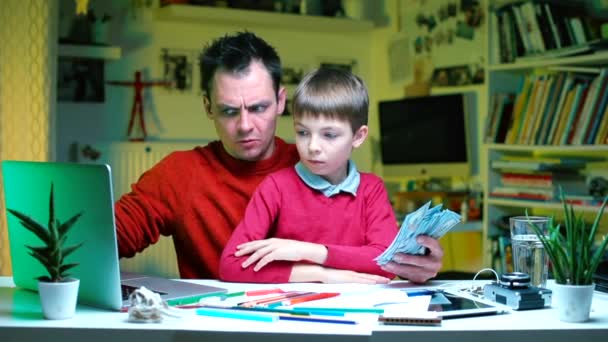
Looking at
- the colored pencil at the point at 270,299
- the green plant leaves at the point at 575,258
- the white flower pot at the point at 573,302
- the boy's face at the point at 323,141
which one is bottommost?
the colored pencil at the point at 270,299

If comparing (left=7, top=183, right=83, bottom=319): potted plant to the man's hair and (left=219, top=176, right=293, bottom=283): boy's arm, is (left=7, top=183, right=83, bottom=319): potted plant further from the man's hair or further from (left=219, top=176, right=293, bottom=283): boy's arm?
the man's hair

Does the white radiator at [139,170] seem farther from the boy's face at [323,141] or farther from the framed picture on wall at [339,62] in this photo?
the boy's face at [323,141]

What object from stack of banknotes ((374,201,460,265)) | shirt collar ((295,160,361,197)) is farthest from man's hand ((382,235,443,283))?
shirt collar ((295,160,361,197))

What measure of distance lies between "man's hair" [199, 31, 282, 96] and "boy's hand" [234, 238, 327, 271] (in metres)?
0.49

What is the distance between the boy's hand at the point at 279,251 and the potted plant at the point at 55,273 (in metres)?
0.46

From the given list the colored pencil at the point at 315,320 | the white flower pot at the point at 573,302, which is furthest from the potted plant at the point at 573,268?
the colored pencil at the point at 315,320

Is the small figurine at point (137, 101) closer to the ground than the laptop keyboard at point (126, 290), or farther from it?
farther from it

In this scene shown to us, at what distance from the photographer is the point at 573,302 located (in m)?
1.26

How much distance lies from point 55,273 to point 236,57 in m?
0.88

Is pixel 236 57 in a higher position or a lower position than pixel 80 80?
lower

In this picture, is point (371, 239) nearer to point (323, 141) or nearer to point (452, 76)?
point (323, 141)

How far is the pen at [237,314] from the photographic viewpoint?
1237mm

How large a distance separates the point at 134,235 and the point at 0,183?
1.15 meters

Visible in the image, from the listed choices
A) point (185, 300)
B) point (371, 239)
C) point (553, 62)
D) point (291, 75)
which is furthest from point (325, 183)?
point (291, 75)
